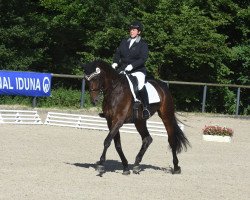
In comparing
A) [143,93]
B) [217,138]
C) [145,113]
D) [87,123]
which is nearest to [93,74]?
[143,93]

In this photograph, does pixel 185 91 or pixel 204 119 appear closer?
pixel 204 119

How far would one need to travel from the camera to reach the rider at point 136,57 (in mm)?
11977

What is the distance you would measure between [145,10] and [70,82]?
18.4 feet

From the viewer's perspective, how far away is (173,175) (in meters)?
11.8

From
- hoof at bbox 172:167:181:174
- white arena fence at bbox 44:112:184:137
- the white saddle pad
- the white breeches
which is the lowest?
white arena fence at bbox 44:112:184:137

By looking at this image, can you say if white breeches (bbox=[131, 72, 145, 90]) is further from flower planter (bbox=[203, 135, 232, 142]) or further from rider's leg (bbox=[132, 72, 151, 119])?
flower planter (bbox=[203, 135, 232, 142])

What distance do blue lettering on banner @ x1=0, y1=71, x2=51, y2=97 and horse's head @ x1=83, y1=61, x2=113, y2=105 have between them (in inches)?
Answer: 480

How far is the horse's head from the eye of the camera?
11305 mm

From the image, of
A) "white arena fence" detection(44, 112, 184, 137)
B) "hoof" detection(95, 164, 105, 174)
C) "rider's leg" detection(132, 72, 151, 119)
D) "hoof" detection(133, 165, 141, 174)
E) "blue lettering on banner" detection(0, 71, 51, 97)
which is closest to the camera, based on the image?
"hoof" detection(95, 164, 105, 174)

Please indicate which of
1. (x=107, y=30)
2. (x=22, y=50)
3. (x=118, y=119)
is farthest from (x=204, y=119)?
(x=118, y=119)

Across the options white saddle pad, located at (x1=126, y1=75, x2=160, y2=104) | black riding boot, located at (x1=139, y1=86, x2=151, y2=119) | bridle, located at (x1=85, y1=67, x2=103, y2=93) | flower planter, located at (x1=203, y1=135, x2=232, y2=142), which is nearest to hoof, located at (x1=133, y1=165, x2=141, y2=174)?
black riding boot, located at (x1=139, y1=86, x2=151, y2=119)

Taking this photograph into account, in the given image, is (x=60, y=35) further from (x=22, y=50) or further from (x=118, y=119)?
(x=118, y=119)

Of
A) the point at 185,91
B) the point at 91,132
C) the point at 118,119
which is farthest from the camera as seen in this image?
the point at 185,91

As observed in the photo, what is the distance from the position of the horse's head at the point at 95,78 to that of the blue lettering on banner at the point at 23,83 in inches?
480
